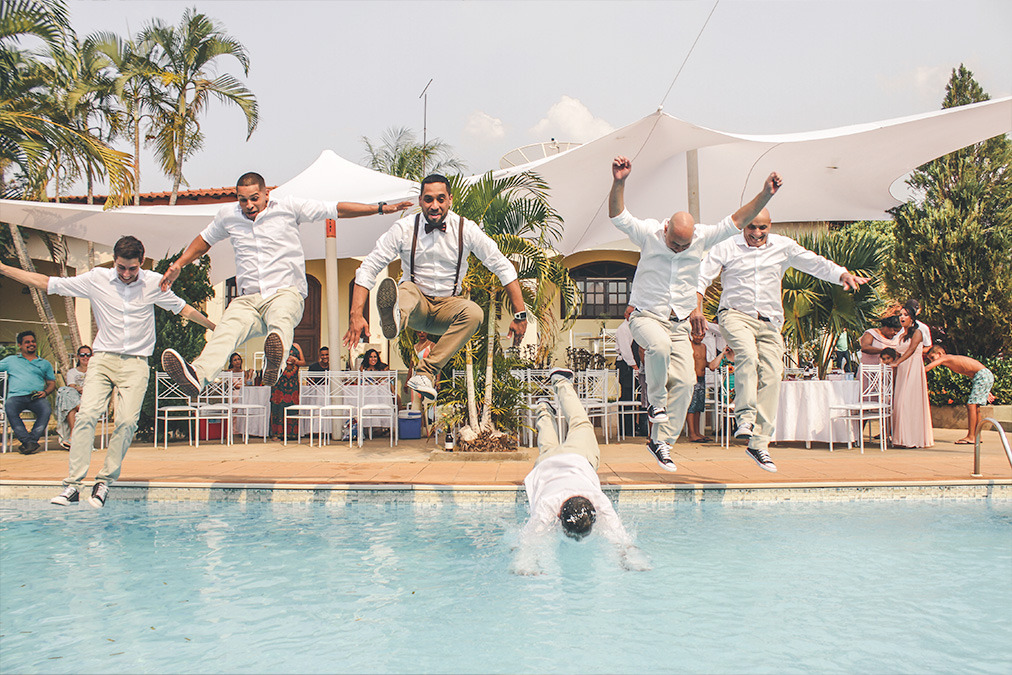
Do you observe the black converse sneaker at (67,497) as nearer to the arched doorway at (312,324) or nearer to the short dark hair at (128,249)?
the short dark hair at (128,249)

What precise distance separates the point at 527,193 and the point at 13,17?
7.82 metres

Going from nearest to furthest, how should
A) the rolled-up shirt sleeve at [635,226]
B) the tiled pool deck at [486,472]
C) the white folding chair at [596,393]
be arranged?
1. the rolled-up shirt sleeve at [635,226]
2. the tiled pool deck at [486,472]
3. the white folding chair at [596,393]

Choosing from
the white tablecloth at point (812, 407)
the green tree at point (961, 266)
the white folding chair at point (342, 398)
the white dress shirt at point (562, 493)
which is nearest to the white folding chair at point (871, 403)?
the white tablecloth at point (812, 407)

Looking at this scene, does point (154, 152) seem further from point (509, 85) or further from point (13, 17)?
point (509, 85)

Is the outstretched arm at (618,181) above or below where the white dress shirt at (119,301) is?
above

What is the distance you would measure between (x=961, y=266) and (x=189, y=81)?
15376mm

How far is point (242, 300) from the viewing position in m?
5.81

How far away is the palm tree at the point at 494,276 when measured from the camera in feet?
29.9

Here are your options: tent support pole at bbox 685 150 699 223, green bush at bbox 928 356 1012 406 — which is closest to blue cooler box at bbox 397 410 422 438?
tent support pole at bbox 685 150 699 223

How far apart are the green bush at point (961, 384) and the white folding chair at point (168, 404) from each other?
11790 millimetres

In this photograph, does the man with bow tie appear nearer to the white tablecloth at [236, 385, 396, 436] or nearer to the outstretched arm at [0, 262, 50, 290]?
the outstretched arm at [0, 262, 50, 290]

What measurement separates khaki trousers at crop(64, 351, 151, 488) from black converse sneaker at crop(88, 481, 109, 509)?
0.05 metres

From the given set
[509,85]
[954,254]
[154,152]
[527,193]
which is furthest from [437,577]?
[154,152]

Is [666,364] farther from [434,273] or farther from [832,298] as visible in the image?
[832,298]
